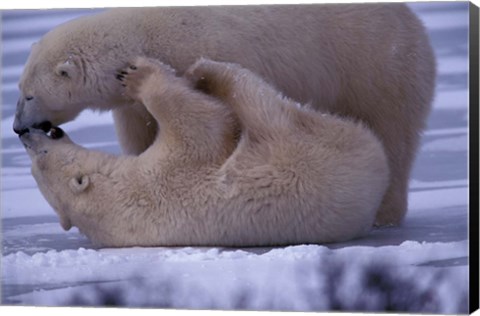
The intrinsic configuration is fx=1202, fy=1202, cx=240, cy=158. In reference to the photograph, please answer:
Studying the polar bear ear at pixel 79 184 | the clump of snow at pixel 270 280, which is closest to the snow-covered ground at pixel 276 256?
the clump of snow at pixel 270 280

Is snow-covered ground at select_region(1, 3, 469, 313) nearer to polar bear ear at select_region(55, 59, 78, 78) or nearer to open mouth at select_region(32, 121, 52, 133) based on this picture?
open mouth at select_region(32, 121, 52, 133)

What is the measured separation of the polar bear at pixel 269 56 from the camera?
4910 mm

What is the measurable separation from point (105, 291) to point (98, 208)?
1.12 feet

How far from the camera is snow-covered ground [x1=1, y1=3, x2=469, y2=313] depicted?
15.1ft

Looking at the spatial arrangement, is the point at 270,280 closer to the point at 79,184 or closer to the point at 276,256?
the point at 276,256

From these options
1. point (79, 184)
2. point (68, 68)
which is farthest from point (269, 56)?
point (79, 184)

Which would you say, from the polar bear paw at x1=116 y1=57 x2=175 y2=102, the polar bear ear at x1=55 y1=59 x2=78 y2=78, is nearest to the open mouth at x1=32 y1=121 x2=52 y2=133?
the polar bear ear at x1=55 y1=59 x2=78 y2=78

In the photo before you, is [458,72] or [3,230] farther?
[3,230]

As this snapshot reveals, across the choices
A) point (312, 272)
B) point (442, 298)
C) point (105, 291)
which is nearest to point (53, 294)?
point (105, 291)

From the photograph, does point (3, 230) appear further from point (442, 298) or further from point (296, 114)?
point (442, 298)

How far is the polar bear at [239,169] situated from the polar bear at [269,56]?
90mm

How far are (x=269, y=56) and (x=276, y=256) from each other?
2.75 ft

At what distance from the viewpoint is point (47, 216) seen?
16.7 ft

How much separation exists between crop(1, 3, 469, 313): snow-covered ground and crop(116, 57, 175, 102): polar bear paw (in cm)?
26
